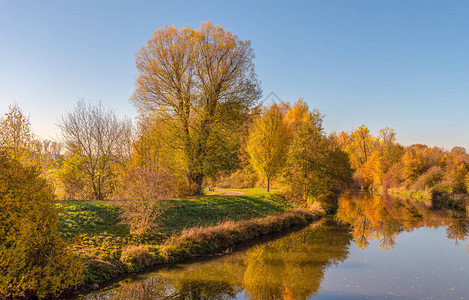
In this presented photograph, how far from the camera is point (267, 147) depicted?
115 ft

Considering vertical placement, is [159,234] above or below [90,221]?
below

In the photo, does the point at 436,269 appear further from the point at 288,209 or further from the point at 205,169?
the point at 205,169

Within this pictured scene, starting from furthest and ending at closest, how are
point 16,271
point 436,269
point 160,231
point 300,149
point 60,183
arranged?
point 300,149
point 60,183
point 160,231
point 436,269
point 16,271

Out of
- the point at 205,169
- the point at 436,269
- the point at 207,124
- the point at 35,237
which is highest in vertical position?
the point at 207,124

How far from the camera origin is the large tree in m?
26.5

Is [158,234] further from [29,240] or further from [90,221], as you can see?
[29,240]

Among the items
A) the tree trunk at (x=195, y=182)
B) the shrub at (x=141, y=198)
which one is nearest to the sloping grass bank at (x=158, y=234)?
the shrub at (x=141, y=198)

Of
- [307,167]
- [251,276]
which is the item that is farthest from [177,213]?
[307,167]

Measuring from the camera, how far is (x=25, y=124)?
1222cm

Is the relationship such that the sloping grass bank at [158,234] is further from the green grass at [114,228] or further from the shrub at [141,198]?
the shrub at [141,198]

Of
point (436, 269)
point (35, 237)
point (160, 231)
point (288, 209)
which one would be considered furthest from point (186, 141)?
point (436, 269)

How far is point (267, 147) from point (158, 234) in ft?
66.9

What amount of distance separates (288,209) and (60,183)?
21.0m

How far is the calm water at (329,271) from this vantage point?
1202cm
